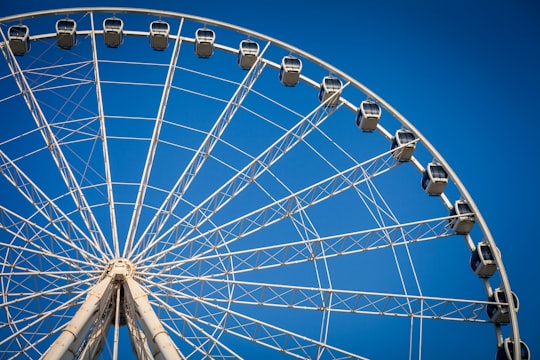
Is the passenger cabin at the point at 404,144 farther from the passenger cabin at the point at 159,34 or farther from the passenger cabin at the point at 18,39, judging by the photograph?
the passenger cabin at the point at 18,39

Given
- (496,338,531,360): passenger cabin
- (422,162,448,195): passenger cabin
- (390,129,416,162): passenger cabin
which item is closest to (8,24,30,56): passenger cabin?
(390,129,416,162): passenger cabin

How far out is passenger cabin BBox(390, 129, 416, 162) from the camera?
98.0 ft

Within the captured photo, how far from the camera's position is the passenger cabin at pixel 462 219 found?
93.7ft

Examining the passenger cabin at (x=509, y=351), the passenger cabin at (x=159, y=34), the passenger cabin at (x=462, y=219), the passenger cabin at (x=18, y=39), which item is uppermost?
the passenger cabin at (x=159, y=34)

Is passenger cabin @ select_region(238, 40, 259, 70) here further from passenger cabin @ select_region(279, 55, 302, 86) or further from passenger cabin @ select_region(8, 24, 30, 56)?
passenger cabin @ select_region(8, 24, 30, 56)

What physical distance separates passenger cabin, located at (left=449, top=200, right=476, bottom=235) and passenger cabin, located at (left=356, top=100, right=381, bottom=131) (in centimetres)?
457

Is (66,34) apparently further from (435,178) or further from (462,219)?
(462,219)

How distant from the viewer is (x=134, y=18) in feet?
184

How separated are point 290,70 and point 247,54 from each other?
186 centimetres

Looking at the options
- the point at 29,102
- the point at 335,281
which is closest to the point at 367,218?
the point at 335,281

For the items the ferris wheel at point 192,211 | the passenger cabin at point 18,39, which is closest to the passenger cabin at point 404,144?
the ferris wheel at point 192,211

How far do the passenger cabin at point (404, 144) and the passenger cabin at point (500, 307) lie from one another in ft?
19.9

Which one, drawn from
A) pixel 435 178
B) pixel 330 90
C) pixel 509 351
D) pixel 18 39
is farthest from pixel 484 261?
pixel 18 39

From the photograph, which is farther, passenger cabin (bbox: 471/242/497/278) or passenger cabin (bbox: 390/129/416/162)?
passenger cabin (bbox: 390/129/416/162)
